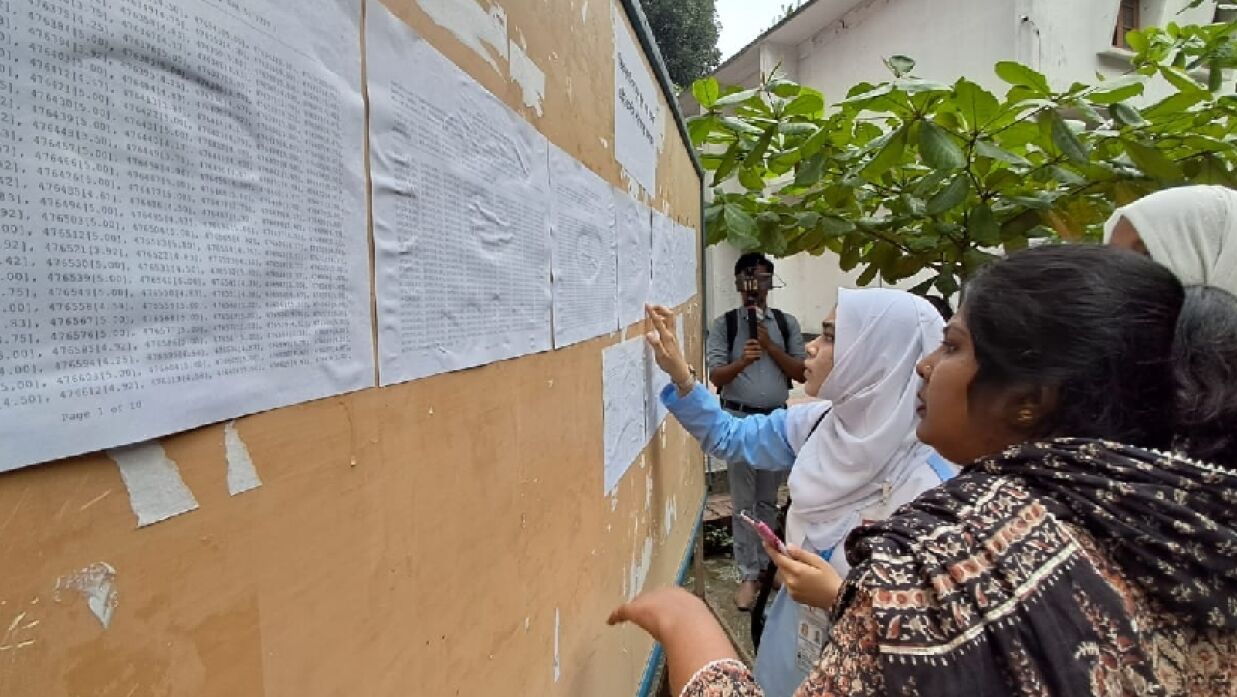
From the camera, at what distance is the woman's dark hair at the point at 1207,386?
2.76 feet

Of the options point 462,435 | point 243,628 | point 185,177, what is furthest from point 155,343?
A: point 462,435

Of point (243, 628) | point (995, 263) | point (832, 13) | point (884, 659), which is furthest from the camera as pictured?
point (832, 13)

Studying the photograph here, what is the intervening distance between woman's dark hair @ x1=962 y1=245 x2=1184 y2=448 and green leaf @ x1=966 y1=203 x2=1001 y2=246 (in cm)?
293

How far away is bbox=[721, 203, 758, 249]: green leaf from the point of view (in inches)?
166

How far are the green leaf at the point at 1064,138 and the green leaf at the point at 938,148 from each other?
0.35m

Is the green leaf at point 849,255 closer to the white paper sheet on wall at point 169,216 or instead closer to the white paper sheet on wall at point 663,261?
the white paper sheet on wall at point 663,261

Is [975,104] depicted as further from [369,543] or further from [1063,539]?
[369,543]

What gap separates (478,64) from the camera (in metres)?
1.05

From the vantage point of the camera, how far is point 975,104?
288 cm

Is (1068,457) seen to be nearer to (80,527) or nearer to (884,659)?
(884,659)

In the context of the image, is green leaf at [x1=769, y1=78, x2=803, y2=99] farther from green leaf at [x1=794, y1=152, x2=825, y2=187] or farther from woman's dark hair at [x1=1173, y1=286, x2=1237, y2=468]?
woman's dark hair at [x1=1173, y1=286, x2=1237, y2=468]

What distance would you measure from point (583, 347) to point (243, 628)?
1.12m

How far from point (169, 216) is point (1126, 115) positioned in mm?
3724

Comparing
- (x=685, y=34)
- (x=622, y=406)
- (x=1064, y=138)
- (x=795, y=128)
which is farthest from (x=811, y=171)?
(x=685, y=34)
